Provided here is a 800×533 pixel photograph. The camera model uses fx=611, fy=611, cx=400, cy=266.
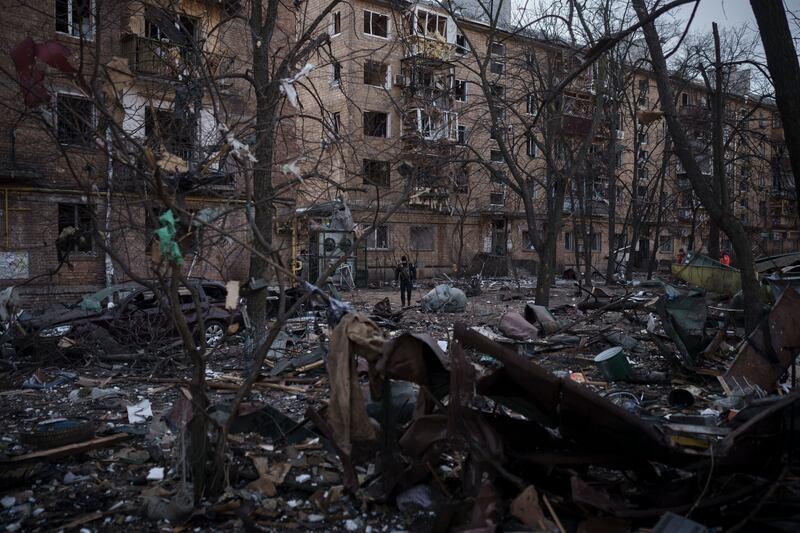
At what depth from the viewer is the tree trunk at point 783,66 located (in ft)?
19.5

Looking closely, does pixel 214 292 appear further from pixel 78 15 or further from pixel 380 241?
pixel 380 241

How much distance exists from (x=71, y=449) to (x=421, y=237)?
29.3 metres

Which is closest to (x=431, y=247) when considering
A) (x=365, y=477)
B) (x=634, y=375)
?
(x=634, y=375)

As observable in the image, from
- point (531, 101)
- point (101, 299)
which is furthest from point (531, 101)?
point (101, 299)

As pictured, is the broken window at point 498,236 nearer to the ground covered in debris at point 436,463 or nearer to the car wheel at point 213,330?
the car wheel at point 213,330

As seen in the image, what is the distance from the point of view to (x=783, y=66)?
6.03m

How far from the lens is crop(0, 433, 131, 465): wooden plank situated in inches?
190

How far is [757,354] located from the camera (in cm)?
683

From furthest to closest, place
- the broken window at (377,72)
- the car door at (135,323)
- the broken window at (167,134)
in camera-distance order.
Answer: the car door at (135,323) < the broken window at (377,72) < the broken window at (167,134)

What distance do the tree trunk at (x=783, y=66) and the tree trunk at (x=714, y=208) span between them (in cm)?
327

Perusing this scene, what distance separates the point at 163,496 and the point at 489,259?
3017 cm

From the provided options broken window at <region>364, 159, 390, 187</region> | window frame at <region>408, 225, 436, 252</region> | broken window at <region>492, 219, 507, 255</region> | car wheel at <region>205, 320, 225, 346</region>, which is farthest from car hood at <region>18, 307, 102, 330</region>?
broken window at <region>492, 219, 507, 255</region>

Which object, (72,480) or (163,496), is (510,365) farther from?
(72,480)

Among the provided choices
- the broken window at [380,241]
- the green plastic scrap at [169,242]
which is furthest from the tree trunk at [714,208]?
the broken window at [380,241]
